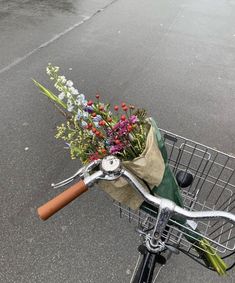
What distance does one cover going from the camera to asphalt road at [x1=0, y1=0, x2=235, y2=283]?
2016 mm

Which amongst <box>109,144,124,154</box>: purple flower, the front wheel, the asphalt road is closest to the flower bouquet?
<box>109,144,124,154</box>: purple flower

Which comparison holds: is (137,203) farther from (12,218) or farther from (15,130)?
(15,130)

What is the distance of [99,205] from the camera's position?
2326 mm

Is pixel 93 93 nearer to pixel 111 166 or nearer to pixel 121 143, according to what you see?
pixel 121 143

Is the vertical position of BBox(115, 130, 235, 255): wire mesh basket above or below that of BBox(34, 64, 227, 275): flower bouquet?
below

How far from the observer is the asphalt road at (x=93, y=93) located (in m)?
2.02

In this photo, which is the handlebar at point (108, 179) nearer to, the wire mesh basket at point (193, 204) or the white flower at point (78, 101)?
the wire mesh basket at point (193, 204)

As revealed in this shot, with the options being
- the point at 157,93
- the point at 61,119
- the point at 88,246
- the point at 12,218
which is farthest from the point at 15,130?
the point at 157,93

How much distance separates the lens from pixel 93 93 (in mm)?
3521

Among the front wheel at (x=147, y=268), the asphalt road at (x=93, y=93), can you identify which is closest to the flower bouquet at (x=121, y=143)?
the front wheel at (x=147, y=268)

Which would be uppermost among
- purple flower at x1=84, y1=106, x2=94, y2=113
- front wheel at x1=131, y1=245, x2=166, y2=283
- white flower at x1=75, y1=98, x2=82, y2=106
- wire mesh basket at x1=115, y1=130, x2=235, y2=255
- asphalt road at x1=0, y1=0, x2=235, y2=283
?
white flower at x1=75, y1=98, x2=82, y2=106

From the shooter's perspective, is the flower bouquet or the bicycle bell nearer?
the bicycle bell

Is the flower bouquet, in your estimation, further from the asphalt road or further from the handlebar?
the asphalt road

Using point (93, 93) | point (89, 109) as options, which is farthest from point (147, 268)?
point (93, 93)
